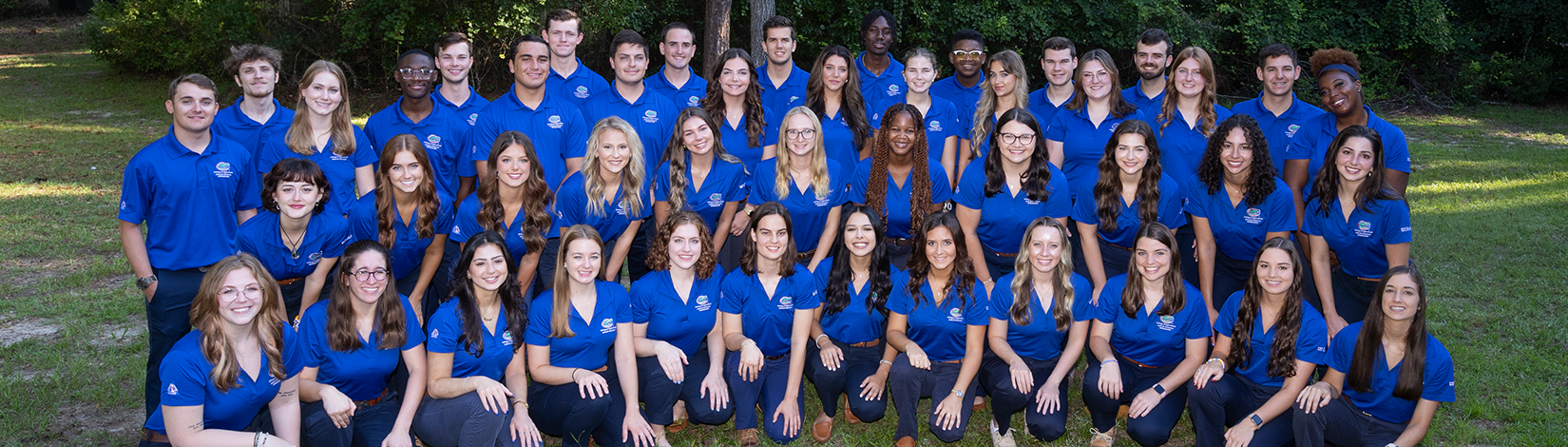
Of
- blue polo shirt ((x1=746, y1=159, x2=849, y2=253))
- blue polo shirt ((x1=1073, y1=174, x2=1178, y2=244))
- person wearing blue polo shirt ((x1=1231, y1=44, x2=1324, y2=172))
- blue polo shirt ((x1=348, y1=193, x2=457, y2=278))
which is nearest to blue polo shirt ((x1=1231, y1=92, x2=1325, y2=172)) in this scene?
person wearing blue polo shirt ((x1=1231, y1=44, x2=1324, y2=172))

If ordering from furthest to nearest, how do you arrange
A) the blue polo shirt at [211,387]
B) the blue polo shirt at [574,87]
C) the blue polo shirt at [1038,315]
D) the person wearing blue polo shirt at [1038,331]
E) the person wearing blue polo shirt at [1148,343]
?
the blue polo shirt at [574,87]
the blue polo shirt at [1038,315]
the person wearing blue polo shirt at [1038,331]
the person wearing blue polo shirt at [1148,343]
the blue polo shirt at [211,387]

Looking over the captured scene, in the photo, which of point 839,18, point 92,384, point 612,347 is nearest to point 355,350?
point 612,347

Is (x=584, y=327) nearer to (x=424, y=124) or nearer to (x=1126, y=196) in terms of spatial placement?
(x=424, y=124)

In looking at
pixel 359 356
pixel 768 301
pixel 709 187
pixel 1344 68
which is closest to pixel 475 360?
pixel 359 356

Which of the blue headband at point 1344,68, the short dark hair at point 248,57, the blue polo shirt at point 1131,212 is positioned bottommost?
the blue polo shirt at point 1131,212

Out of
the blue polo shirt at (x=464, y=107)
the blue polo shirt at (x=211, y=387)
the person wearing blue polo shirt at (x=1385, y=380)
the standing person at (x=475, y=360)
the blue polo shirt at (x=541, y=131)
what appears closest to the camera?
the blue polo shirt at (x=211, y=387)

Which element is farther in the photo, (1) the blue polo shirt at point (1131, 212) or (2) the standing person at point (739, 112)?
(2) the standing person at point (739, 112)

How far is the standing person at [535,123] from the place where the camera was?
248 inches

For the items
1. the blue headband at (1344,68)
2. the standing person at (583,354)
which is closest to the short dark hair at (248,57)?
the standing person at (583,354)

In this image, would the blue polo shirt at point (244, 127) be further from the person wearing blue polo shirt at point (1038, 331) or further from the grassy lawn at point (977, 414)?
the person wearing blue polo shirt at point (1038, 331)

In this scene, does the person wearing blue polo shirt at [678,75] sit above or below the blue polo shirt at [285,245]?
above

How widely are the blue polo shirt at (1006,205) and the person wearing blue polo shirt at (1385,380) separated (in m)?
1.59

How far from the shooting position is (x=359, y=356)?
4.55 metres

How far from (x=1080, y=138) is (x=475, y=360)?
380 centimetres
